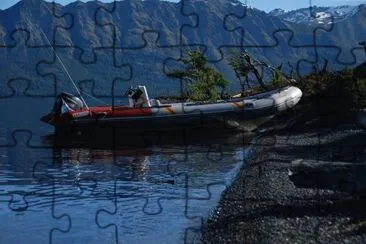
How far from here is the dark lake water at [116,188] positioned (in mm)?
12513

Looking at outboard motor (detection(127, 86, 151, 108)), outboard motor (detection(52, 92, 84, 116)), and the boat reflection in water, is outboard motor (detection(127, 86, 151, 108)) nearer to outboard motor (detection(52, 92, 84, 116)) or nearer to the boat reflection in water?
the boat reflection in water

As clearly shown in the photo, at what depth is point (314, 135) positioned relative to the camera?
2517cm

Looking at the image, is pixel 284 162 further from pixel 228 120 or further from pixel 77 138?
pixel 77 138

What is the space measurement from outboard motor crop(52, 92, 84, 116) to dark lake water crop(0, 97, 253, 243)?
2449mm

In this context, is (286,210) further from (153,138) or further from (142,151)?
(153,138)

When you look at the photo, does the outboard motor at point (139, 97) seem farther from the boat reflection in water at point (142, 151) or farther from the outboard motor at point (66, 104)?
the outboard motor at point (66, 104)

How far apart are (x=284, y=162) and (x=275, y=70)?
23.9 m

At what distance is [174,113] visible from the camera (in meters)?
28.9

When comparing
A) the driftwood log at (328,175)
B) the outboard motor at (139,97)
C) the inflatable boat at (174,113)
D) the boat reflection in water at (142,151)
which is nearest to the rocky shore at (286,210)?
the driftwood log at (328,175)

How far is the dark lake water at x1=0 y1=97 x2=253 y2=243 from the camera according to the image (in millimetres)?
12513

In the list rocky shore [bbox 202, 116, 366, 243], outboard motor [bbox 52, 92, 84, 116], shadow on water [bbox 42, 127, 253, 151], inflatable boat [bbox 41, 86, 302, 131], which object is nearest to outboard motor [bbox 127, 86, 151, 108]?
inflatable boat [bbox 41, 86, 302, 131]

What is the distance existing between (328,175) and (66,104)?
2138 centimetres

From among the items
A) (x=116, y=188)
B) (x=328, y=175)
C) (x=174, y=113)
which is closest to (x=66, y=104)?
(x=174, y=113)

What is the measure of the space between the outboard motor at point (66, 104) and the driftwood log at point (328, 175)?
814 inches
